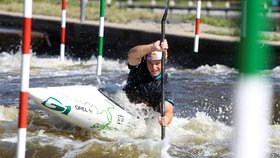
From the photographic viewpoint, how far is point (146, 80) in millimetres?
5039

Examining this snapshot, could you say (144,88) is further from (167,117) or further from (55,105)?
(55,105)

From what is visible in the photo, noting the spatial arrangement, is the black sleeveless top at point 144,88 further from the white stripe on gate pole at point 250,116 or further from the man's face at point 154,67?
the white stripe on gate pole at point 250,116

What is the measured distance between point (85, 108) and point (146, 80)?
1.75 feet

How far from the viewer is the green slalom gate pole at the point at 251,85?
48.3 inches

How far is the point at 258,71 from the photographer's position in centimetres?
126

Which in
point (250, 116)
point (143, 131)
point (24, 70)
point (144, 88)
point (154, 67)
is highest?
point (250, 116)

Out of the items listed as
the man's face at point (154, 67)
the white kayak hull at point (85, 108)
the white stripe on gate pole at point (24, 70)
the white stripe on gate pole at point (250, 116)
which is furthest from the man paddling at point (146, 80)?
the white stripe on gate pole at point (250, 116)

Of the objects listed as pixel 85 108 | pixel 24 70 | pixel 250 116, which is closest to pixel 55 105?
pixel 85 108

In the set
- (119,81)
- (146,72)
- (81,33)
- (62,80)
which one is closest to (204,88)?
(119,81)

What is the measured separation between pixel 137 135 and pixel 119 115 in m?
0.22

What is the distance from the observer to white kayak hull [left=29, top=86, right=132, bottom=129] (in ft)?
15.5

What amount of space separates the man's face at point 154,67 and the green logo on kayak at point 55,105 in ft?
2.29

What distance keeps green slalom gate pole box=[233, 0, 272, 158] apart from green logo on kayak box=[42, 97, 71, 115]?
3400 millimetres

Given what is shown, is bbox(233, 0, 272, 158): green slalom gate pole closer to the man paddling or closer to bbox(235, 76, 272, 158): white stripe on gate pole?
bbox(235, 76, 272, 158): white stripe on gate pole
